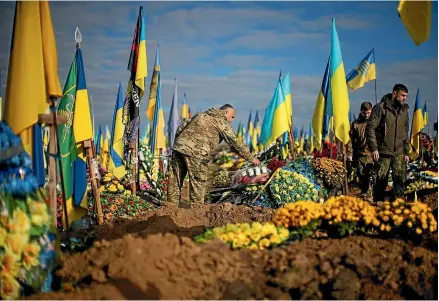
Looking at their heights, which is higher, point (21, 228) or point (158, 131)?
point (158, 131)

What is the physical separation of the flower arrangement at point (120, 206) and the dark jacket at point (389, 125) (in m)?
4.27

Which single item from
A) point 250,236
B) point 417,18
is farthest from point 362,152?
point 250,236

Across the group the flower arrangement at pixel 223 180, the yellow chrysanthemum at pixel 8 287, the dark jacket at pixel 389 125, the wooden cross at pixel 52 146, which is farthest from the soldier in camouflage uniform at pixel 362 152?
the yellow chrysanthemum at pixel 8 287

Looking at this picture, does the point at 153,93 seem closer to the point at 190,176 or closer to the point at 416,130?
the point at 190,176

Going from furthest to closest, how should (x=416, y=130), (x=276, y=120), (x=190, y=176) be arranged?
(x=416, y=130)
(x=276, y=120)
(x=190, y=176)

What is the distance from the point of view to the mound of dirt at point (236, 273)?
14.3 ft

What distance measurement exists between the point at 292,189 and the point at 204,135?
2178mm

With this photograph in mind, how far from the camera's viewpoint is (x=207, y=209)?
8.84 meters

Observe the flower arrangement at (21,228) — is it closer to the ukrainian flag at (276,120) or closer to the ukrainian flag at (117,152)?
the ukrainian flag at (117,152)

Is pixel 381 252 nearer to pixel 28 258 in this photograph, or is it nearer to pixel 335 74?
pixel 28 258

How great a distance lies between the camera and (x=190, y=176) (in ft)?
28.9

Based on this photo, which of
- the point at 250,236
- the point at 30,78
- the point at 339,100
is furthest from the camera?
the point at 339,100

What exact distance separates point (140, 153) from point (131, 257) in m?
8.01

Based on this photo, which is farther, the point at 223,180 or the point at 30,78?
the point at 223,180
